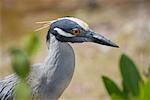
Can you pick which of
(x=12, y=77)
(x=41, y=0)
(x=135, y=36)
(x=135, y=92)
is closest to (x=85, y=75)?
(x=135, y=36)

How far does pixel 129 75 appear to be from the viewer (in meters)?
1.96

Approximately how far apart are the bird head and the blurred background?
8.60 ft

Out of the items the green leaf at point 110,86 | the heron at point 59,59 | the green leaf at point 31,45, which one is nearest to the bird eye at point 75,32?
the heron at point 59,59

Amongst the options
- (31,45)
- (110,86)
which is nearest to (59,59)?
(110,86)

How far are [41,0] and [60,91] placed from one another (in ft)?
18.3

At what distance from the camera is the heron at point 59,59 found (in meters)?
2.75

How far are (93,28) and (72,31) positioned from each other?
4.38m

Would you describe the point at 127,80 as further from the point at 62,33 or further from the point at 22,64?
the point at 22,64

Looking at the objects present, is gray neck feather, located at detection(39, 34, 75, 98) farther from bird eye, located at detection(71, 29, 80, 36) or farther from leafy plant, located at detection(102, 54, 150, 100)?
leafy plant, located at detection(102, 54, 150, 100)

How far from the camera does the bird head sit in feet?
8.95

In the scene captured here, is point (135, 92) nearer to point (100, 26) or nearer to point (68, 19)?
point (68, 19)

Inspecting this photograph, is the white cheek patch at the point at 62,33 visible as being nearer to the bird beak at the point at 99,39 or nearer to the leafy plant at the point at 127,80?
the bird beak at the point at 99,39

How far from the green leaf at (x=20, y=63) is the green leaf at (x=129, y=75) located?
0.96 meters

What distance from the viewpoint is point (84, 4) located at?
782cm
